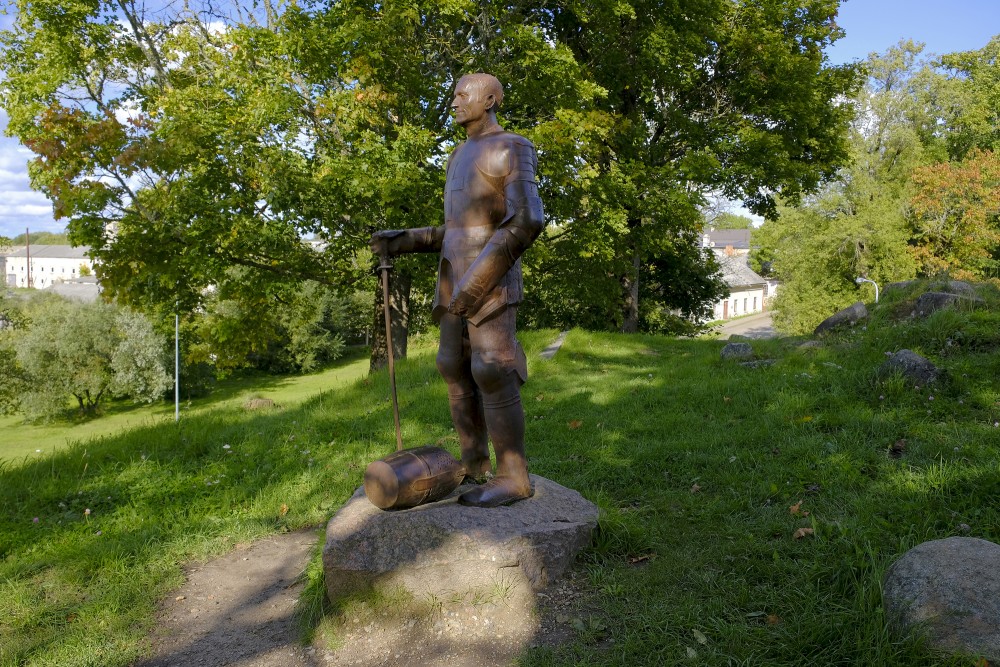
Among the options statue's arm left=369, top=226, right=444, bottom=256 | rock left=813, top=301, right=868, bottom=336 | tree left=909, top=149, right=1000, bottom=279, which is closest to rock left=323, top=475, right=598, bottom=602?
statue's arm left=369, top=226, right=444, bottom=256

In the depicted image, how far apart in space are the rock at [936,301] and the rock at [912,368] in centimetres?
A: 337

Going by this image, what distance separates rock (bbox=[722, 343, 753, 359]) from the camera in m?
10.3

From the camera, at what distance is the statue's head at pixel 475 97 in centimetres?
418

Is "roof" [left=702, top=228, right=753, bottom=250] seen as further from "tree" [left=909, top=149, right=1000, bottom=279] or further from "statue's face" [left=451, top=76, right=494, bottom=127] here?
"statue's face" [left=451, top=76, right=494, bottom=127]

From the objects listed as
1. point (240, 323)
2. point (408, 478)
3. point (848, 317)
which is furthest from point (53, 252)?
point (408, 478)

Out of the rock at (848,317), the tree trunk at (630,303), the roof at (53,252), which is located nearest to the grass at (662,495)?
the rock at (848,317)

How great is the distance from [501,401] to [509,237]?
0.99 m

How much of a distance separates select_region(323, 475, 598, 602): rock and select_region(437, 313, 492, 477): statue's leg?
0.62 m

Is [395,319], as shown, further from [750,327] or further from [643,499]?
[750,327]

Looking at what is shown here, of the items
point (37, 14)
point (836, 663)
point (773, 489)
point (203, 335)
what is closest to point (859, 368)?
point (773, 489)

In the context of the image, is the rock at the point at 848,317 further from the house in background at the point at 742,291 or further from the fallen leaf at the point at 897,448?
the house in background at the point at 742,291

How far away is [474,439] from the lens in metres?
4.59

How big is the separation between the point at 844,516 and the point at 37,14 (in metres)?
13.9

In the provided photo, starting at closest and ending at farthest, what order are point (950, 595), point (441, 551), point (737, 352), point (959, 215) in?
point (950, 595) < point (441, 551) < point (737, 352) < point (959, 215)
